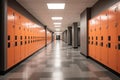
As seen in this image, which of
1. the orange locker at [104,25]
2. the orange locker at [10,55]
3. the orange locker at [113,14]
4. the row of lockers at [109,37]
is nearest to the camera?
the row of lockers at [109,37]

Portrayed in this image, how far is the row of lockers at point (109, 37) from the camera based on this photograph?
447 cm

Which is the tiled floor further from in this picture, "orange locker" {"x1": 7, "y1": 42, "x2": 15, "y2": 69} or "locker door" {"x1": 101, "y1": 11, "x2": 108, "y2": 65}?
"locker door" {"x1": 101, "y1": 11, "x2": 108, "y2": 65}

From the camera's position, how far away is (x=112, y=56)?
16.0 ft

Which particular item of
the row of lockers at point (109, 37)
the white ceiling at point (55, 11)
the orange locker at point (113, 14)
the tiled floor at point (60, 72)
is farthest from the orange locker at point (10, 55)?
the orange locker at point (113, 14)

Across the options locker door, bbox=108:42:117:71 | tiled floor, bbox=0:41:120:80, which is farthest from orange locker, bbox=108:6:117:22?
tiled floor, bbox=0:41:120:80

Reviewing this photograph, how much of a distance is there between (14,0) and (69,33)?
16190 millimetres

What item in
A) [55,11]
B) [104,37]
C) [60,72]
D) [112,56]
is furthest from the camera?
[55,11]

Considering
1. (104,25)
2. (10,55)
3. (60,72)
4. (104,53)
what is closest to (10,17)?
(10,55)

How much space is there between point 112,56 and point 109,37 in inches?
26.4

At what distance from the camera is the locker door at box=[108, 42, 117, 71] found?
4.63 meters

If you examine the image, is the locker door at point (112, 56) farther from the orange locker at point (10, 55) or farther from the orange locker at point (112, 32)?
the orange locker at point (10, 55)

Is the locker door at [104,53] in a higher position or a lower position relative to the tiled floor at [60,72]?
higher

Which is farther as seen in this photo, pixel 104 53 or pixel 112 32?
pixel 104 53

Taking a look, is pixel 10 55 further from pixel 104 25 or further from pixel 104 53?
pixel 104 25
